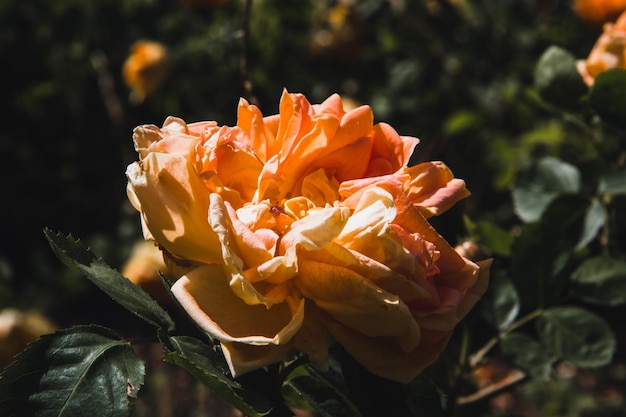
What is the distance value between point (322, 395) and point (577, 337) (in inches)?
14.0

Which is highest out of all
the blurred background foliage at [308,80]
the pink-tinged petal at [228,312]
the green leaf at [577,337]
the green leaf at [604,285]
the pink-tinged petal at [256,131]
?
the pink-tinged petal at [256,131]

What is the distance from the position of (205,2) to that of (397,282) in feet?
6.00

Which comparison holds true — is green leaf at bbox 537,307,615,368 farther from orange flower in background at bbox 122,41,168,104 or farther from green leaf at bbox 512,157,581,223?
orange flower in background at bbox 122,41,168,104

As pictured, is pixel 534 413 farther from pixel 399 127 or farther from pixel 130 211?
pixel 130 211

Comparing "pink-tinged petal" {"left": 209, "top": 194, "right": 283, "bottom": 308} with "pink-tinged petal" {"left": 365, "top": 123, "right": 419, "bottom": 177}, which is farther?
"pink-tinged petal" {"left": 365, "top": 123, "right": 419, "bottom": 177}

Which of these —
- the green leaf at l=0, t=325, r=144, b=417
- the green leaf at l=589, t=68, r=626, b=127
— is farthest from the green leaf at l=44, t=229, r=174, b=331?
the green leaf at l=589, t=68, r=626, b=127

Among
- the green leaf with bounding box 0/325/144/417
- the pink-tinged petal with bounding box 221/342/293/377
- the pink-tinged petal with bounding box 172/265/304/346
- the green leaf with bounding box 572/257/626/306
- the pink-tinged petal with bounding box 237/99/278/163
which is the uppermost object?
the pink-tinged petal with bounding box 237/99/278/163

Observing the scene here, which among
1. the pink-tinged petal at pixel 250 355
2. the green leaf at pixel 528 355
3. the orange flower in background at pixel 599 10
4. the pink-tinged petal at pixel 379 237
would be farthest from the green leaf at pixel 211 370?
the orange flower in background at pixel 599 10

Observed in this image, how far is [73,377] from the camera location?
517 millimetres

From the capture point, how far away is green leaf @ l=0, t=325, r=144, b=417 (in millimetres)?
498

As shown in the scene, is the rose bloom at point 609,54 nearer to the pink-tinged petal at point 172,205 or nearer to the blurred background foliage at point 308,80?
the blurred background foliage at point 308,80

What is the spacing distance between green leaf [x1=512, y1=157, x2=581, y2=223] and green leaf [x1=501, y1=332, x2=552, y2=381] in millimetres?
204

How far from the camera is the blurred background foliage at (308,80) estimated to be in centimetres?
181

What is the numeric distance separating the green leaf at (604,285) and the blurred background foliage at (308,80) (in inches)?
6.8
